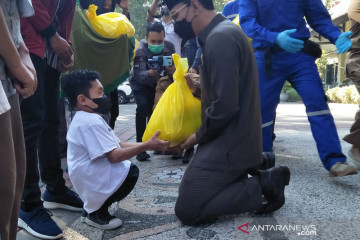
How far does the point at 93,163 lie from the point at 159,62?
92.9 inches

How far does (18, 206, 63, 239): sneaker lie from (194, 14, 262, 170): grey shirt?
3.13ft

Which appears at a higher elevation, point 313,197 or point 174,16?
point 174,16

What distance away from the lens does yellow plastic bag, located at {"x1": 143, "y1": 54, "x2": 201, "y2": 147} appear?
2.87m

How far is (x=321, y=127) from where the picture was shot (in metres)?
3.18

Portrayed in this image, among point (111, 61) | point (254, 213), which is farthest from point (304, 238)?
point (111, 61)

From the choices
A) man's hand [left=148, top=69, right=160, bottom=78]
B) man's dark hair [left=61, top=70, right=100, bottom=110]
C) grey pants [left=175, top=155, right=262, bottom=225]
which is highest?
man's dark hair [left=61, top=70, right=100, bottom=110]

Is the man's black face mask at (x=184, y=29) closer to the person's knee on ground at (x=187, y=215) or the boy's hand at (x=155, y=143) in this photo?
the boy's hand at (x=155, y=143)

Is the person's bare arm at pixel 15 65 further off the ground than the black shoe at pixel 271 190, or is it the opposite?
the person's bare arm at pixel 15 65

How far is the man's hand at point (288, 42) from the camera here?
3168 millimetres

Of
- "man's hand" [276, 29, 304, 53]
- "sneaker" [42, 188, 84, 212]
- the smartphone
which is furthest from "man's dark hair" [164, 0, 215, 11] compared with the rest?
the smartphone

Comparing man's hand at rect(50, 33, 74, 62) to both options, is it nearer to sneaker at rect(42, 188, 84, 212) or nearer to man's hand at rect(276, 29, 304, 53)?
sneaker at rect(42, 188, 84, 212)

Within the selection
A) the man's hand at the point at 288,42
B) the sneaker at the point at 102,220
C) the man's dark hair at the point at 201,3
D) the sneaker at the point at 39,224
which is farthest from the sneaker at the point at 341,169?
the sneaker at the point at 39,224

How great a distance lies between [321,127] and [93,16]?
225cm

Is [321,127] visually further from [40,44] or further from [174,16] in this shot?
[40,44]
